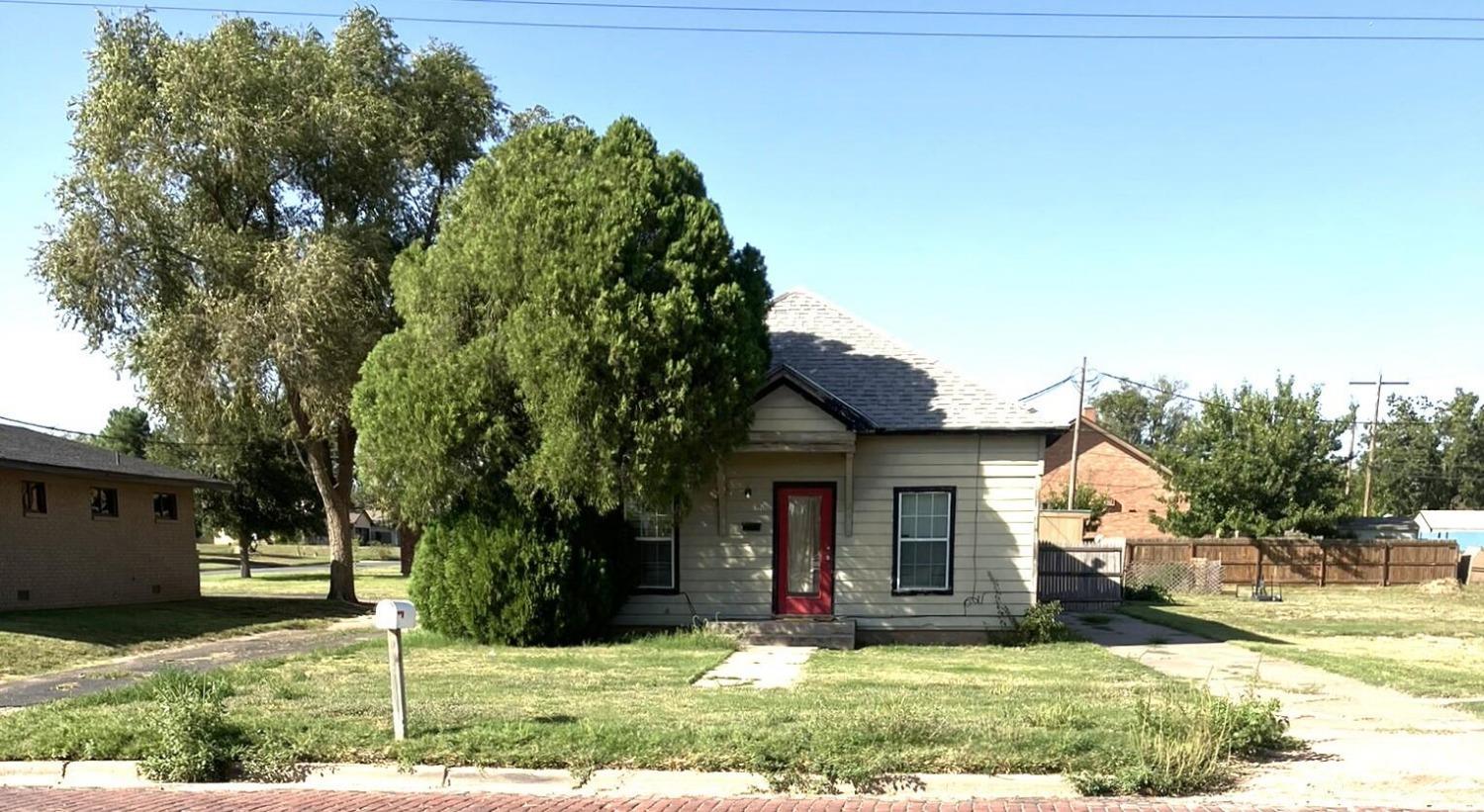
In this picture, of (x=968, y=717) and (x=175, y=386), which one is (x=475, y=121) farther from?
(x=968, y=717)

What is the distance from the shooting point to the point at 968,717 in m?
7.41

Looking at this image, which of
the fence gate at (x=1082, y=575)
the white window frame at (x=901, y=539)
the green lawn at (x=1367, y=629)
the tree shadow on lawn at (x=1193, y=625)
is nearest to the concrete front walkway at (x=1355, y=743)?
the green lawn at (x=1367, y=629)

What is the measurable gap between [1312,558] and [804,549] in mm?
22725

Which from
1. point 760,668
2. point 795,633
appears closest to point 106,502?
point 795,633

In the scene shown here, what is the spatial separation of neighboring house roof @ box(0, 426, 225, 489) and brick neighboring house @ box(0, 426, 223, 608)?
0.10 feet

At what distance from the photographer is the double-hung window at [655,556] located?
14.5 metres

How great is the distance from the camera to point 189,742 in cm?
667

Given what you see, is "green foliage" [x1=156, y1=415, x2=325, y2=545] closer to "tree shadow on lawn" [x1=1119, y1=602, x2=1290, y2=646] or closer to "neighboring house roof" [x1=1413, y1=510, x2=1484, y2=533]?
"tree shadow on lawn" [x1=1119, y1=602, x2=1290, y2=646]

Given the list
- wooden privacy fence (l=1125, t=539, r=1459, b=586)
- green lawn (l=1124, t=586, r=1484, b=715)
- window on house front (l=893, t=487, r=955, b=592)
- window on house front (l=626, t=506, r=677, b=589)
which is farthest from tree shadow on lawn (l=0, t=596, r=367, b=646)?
wooden privacy fence (l=1125, t=539, r=1459, b=586)

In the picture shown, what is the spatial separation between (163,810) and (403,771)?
1442 millimetres

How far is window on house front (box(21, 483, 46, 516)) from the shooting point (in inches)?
747

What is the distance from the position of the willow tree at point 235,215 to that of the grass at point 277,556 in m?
38.9

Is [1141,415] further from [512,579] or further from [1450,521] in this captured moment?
[512,579]

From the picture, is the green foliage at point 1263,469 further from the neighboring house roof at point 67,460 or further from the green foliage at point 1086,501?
the neighboring house roof at point 67,460
